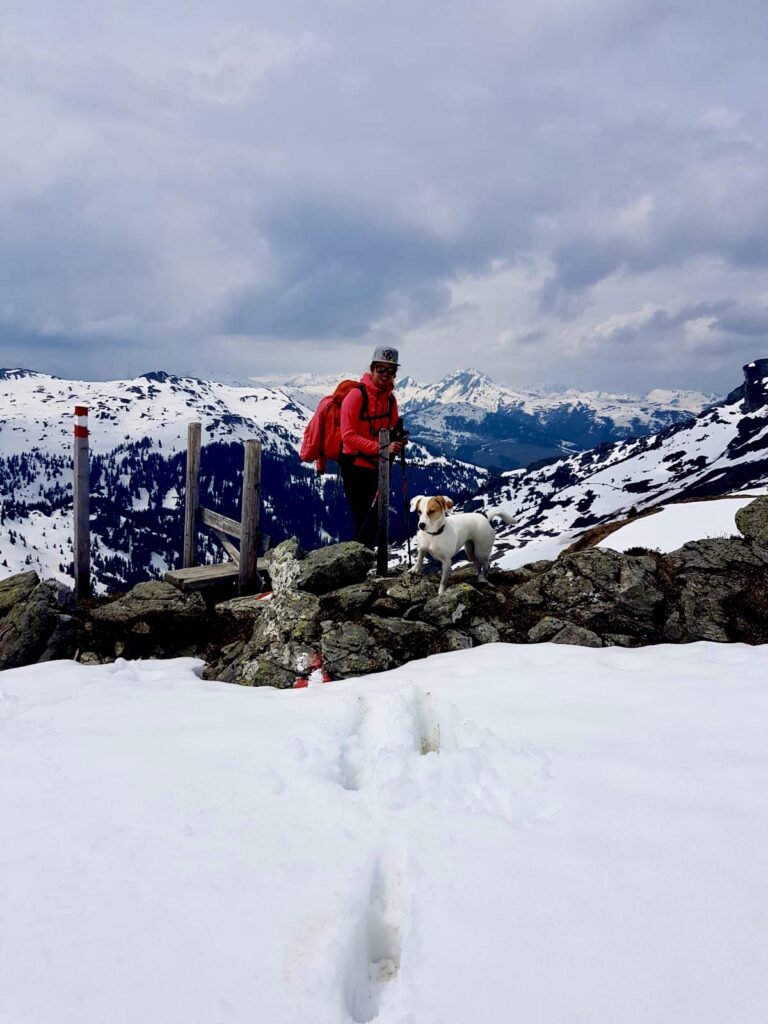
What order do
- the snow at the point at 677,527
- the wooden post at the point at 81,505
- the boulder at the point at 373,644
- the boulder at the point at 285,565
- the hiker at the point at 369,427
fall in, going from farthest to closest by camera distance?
1. the snow at the point at 677,527
2. the wooden post at the point at 81,505
3. the boulder at the point at 285,565
4. the hiker at the point at 369,427
5. the boulder at the point at 373,644

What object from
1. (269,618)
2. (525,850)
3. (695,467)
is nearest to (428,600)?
(269,618)

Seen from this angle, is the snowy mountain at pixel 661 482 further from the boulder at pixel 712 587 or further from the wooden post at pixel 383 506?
the wooden post at pixel 383 506

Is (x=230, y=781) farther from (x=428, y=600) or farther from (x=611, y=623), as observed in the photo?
(x=611, y=623)

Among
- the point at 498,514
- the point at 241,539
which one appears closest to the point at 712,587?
the point at 498,514

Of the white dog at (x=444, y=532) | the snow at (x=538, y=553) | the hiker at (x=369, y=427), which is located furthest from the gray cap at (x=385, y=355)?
the snow at (x=538, y=553)

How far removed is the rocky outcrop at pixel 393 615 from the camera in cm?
818

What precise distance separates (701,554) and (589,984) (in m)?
8.41

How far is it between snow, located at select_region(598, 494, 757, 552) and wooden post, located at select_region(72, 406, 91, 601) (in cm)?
2222

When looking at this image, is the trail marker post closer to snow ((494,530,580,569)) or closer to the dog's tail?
the dog's tail

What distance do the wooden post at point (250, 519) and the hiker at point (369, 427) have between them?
2.97 m

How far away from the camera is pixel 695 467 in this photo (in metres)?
167

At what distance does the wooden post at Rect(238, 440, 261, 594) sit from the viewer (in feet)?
41.5

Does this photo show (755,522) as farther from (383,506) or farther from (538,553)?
(538,553)

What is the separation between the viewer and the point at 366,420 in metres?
9.95
